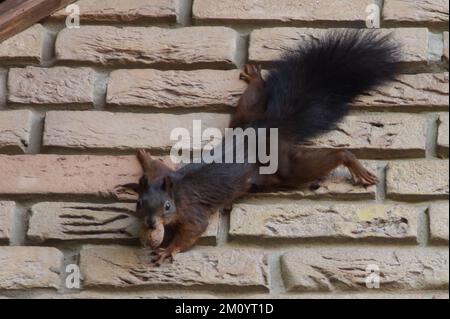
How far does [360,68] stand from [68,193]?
0.67 metres

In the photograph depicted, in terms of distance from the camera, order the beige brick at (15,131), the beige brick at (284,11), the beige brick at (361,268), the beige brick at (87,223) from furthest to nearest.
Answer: the beige brick at (284,11)
the beige brick at (15,131)
the beige brick at (87,223)
the beige brick at (361,268)

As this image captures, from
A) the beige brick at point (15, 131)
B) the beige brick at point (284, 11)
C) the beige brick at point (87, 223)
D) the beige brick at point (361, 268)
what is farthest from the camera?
the beige brick at point (284, 11)

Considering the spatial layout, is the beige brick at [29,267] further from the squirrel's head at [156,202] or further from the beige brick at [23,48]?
the beige brick at [23,48]

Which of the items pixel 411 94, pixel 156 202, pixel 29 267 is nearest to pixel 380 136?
pixel 411 94

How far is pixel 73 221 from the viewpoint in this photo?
257 cm

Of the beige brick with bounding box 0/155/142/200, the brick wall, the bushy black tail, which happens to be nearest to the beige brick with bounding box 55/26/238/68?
the brick wall

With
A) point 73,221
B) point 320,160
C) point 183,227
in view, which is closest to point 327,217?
point 320,160

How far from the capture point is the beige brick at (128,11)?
2.81 meters

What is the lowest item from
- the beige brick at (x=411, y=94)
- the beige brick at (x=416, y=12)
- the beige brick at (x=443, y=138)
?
the beige brick at (x=443, y=138)

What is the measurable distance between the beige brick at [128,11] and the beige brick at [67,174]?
0.35 metres

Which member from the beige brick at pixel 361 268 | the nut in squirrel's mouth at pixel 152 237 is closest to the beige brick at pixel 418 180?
the beige brick at pixel 361 268

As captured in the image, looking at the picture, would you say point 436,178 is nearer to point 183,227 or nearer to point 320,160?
point 320,160
